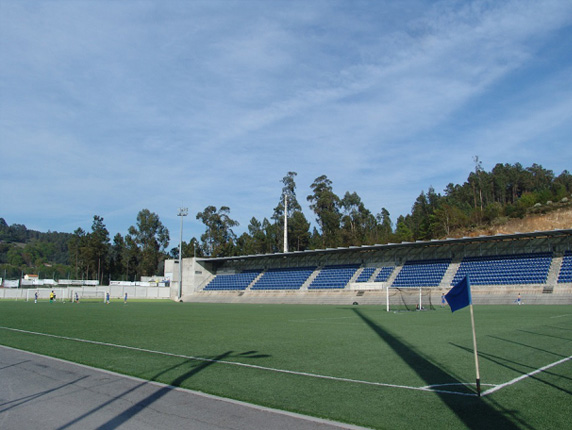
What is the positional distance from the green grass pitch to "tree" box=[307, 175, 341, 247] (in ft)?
259

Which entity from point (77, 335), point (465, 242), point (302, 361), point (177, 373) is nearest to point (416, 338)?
point (302, 361)

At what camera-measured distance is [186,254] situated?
10925 cm

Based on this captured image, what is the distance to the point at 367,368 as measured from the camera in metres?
9.27

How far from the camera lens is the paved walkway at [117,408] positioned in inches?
224

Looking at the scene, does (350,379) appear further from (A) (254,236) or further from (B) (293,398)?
(A) (254,236)

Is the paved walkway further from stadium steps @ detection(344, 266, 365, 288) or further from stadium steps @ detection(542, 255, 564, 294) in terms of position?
stadium steps @ detection(344, 266, 365, 288)

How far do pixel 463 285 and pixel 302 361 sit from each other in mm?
4636

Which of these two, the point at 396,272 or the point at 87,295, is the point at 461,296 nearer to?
the point at 396,272

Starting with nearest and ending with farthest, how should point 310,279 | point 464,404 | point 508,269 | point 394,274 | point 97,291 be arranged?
point 464,404
point 508,269
point 394,274
point 310,279
point 97,291

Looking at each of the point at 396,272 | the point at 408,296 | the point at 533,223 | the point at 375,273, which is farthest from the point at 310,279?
the point at 533,223

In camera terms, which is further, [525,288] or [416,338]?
[525,288]

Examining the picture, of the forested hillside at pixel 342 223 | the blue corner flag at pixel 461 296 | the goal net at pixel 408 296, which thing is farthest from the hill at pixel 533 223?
the blue corner flag at pixel 461 296

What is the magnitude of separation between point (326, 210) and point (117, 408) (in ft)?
305

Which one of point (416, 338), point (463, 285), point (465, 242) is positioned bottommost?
point (416, 338)
